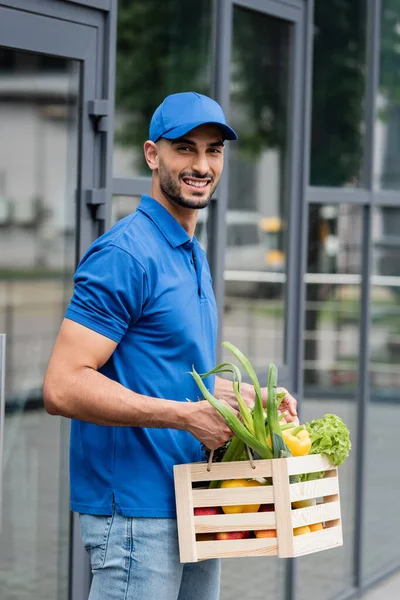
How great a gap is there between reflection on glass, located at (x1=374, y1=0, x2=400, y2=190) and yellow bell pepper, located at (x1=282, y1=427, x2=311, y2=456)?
3.23 m

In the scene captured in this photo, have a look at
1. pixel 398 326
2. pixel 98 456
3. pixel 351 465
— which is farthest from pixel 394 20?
pixel 98 456

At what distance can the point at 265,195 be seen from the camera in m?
4.84

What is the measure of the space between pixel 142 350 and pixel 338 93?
3.00 metres

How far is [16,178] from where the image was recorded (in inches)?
149

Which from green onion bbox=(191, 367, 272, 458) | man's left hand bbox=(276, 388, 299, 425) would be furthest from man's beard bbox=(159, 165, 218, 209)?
man's left hand bbox=(276, 388, 299, 425)

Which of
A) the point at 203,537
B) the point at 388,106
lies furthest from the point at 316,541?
the point at 388,106

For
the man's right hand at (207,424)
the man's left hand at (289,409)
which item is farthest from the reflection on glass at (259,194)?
the man's right hand at (207,424)

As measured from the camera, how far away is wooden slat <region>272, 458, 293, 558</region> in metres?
2.46

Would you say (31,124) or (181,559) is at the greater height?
(31,124)

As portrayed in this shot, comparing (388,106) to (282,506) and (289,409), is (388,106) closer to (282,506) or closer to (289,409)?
(289,409)

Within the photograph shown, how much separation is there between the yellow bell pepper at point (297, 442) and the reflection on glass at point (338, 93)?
252 cm

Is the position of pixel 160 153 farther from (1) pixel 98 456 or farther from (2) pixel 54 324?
(2) pixel 54 324

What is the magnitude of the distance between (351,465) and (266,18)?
7.17 ft

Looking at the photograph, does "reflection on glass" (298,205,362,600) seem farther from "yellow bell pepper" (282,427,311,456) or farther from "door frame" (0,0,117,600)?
"yellow bell pepper" (282,427,311,456)
